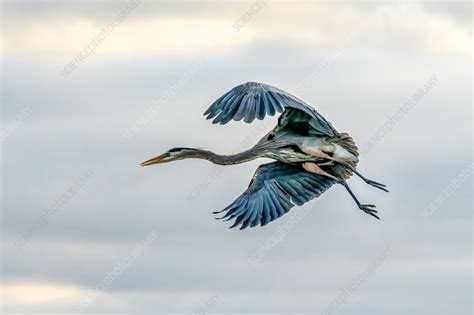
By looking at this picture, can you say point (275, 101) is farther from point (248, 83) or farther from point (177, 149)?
point (177, 149)

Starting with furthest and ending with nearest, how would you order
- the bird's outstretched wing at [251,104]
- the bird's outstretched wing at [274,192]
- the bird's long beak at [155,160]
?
1. the bird's long beak at [155,160]
2. the bird's outstretched wing at [274,192]
3. the bird's outstretched wing at [251,104]

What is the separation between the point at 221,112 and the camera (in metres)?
49.6

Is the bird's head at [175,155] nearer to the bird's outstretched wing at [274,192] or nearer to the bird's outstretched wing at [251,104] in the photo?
the bird's outstretched wing at [274,192]

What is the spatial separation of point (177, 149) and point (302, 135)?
10.6 ft

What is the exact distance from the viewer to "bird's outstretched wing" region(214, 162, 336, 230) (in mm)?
51969

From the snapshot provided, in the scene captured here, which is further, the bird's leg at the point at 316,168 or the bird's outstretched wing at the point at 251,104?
the bird's leg at the point at 316,168

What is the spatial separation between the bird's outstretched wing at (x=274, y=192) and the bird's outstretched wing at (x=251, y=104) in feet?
8.97

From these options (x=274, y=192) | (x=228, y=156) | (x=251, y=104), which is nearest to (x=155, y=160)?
(x=228, y=156)

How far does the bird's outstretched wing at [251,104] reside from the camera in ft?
162

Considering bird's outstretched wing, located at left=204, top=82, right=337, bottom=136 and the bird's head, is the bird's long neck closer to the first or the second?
the bird's head

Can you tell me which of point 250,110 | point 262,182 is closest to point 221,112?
point 250,110

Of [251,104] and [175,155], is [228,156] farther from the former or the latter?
[251,104]

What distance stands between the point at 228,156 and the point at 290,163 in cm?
153

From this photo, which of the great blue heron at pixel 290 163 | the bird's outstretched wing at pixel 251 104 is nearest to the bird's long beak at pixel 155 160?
the great blue heron at pixel 290 163
